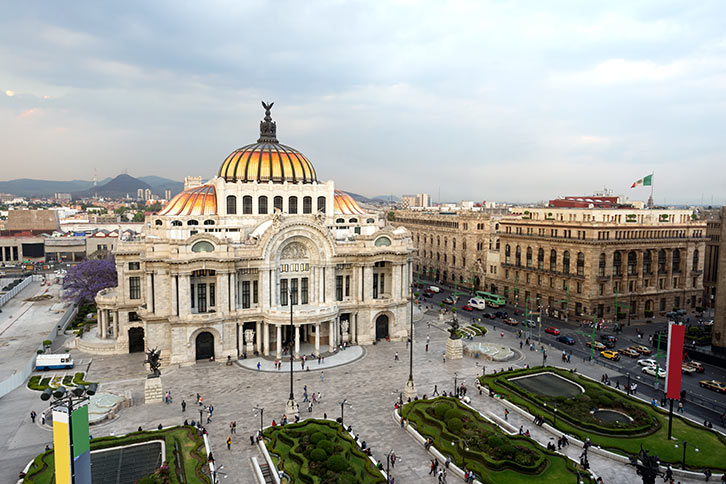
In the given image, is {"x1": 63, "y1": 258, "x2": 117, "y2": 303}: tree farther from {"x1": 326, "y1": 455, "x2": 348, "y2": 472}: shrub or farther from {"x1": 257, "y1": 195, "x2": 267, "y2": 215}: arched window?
{"x1": 326, "y1": 455, "x2": 348, "y2": 472}: shrub

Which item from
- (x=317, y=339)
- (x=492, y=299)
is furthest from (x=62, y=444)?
(x=492, y=299)

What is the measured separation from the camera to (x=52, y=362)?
55.4m

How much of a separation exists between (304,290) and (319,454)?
30.9 metres

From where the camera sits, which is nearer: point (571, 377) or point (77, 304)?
point (571, 377)

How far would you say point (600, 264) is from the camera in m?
76.4

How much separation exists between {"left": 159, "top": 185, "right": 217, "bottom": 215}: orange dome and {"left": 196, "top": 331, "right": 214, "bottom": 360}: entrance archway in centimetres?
1633

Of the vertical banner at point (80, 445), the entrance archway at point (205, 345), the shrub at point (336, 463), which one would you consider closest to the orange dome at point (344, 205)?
the entrance archway at point (205, 345)

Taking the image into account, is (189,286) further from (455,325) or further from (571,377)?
(571,377)

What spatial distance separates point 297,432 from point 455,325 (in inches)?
1048

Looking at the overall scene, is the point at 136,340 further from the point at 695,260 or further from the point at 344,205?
the point at 695,260

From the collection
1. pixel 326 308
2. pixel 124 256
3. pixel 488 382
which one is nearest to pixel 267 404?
pixel 326 308

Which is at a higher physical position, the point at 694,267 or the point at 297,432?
the point at 694,267

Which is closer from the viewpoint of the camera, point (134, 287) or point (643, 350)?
point (643, 350)

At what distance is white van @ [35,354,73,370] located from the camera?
55375mm
